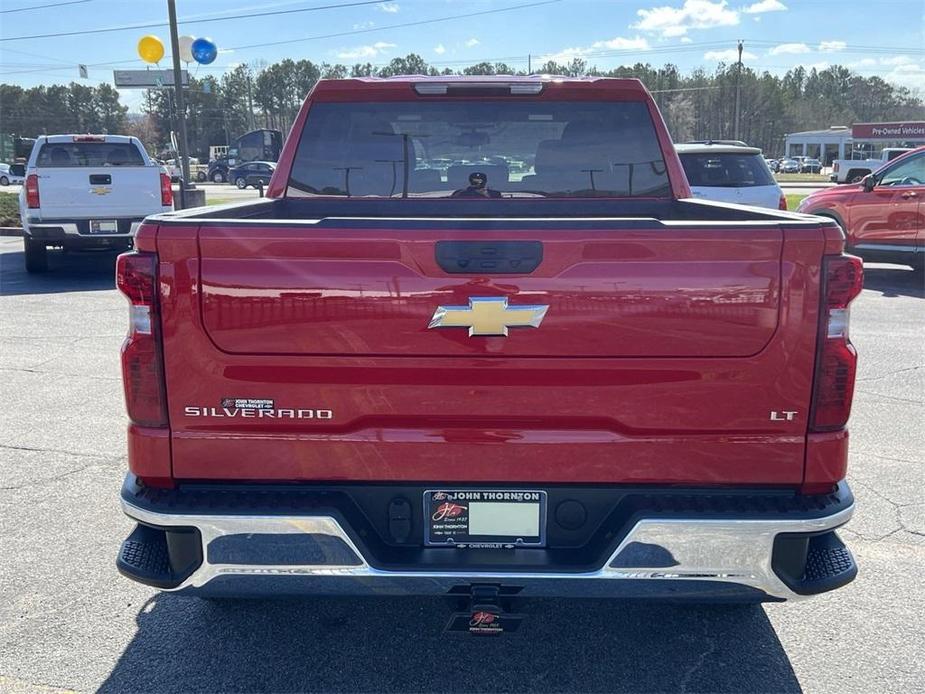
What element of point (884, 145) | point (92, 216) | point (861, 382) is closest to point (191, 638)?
point (861, 382)

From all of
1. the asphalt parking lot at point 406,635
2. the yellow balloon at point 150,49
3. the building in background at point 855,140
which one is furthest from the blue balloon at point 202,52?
Result: the building in background at point 855,140

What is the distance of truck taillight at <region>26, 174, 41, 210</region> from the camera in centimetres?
1223

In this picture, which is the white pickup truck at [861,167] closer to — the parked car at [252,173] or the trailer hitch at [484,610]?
the trailer hitch at [484,610]

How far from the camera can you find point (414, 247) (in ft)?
7.91

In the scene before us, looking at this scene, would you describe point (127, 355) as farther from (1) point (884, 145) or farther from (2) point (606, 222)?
(1) point (884, 145)

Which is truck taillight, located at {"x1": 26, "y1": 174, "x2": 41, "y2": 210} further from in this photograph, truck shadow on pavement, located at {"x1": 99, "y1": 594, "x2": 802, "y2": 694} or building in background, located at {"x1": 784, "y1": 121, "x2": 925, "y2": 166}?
building in background, located at {"x1": 784, "y1": 121, "x2": 925, "y2": 166}

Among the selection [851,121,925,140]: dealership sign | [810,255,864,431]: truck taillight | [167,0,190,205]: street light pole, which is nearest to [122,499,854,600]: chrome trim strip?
[810,255,864,431]: truck taillight

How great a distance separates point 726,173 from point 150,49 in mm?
15884

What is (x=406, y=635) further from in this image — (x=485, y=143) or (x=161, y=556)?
(x=485, y=143)

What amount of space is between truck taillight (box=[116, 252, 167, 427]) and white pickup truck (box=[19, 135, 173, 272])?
10449 mm

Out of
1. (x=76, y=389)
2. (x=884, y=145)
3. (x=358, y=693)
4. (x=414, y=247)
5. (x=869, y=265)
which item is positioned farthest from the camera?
(x=884, y=145)

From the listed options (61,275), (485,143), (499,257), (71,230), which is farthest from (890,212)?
(61,275)

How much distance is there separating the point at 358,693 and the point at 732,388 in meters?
1.65

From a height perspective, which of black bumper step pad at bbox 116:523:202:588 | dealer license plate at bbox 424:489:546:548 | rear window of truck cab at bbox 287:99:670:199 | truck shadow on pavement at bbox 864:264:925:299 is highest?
rear window of truck cab at bbox 287:99:670:199
